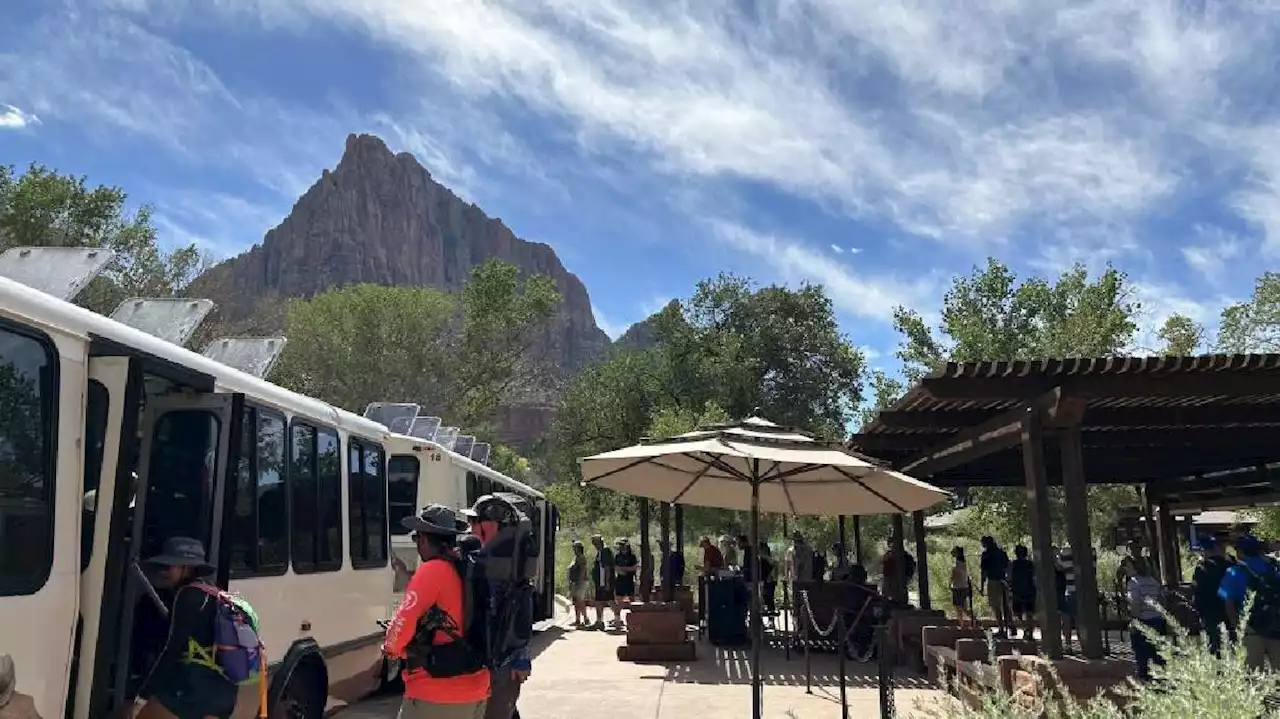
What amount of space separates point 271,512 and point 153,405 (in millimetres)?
1374

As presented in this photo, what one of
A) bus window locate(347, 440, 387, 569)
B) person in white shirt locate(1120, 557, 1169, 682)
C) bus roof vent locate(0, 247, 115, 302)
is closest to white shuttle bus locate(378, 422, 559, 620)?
bus window locate(347, 440, 387, 569)

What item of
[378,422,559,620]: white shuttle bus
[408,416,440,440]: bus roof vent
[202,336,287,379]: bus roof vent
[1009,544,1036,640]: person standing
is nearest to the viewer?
[202,336,287,379]: bus roof vent

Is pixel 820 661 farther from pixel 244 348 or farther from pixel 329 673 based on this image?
pixel 244 348

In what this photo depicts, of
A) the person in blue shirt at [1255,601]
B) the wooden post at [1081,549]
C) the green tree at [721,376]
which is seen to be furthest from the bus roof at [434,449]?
the green tree at [721,376]

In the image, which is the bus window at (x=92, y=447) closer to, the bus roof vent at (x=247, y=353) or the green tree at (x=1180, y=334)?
the bus roof vent at (x=247, y=353)

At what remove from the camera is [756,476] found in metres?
7.30

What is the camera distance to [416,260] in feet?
464

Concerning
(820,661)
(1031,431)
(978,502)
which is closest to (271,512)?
(1031,431)

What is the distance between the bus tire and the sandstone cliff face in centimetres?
9836

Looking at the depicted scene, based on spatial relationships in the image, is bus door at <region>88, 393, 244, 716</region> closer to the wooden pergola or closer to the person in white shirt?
the wooden pergola

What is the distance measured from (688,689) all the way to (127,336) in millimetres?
7867

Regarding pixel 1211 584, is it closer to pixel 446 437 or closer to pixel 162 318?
pixel 162 318

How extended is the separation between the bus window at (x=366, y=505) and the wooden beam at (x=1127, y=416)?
5.14 m

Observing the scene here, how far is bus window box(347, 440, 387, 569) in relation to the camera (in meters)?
6.80
